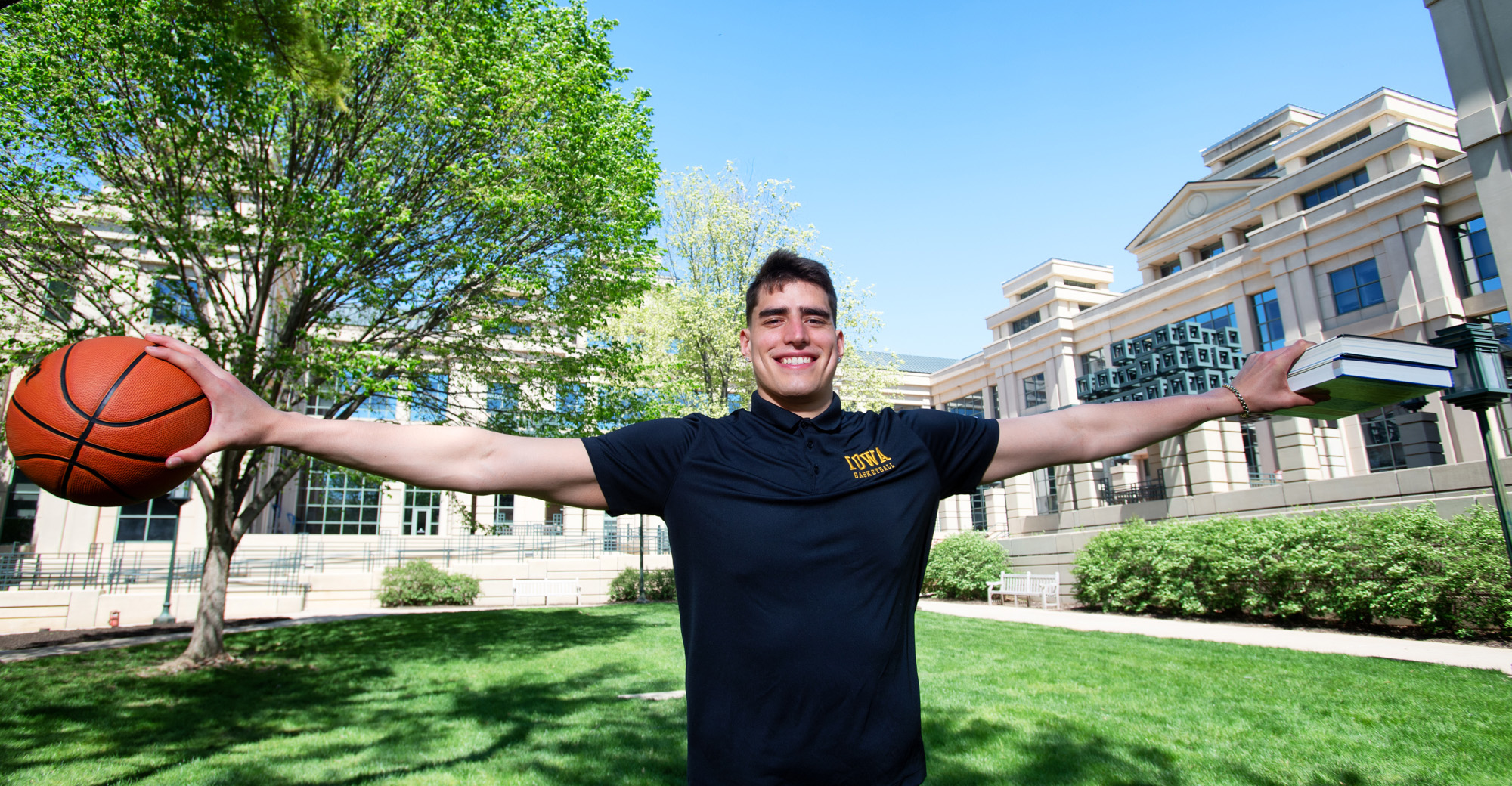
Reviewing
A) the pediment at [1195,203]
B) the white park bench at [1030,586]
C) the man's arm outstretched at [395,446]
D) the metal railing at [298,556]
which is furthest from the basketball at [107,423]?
the pediment at [1195,203]

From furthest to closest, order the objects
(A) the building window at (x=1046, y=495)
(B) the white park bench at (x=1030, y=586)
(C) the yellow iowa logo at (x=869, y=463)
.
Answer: (A) the building window at (x=1046, y=495) → (B) the white park bench at (x=1030, y=586) → (C) the yellow iowa logo at (x=869, y=463)

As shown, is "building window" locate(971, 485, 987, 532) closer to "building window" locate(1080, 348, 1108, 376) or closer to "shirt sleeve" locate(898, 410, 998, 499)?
"building window" locate(1080, 348, 1108, 376)

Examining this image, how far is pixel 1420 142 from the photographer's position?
2594 cm

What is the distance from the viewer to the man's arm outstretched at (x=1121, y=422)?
2.77 meters

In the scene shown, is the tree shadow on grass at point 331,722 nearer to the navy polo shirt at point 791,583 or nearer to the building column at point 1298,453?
the navy polo shirt at point 791,583

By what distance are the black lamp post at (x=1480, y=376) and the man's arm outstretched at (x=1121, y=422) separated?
6.27m

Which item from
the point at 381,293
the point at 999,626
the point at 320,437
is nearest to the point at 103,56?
the point at 381,293

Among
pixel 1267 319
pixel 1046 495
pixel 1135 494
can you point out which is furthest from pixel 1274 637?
pixel 1267 319

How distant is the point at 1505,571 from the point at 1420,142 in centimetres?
2188

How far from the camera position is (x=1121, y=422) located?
2.83 m

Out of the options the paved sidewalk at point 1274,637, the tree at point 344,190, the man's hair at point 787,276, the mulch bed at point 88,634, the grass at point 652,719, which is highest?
the tree at point 344,190

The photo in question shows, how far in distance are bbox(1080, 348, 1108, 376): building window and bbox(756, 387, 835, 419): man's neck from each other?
121 ft

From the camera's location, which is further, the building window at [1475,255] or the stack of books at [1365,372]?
the building window at [1475,255]

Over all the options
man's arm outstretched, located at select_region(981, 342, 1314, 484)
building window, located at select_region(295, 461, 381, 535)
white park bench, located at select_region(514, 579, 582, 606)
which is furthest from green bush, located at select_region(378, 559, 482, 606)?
man's arm outstretched, located at select_region(981, 342, 1314, 484)
